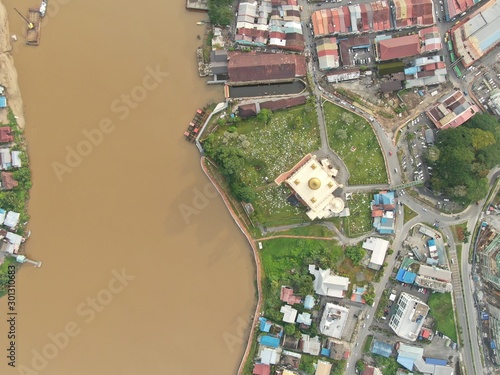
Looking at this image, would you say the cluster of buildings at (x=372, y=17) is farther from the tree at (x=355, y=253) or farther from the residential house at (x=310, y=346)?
the residential house at (x=310, y=346)

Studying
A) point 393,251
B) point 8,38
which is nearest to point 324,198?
point 393,251

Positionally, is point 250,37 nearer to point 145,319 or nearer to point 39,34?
point 39,34

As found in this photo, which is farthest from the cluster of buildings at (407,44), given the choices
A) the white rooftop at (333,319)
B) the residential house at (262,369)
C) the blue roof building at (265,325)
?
the residential house at (262,369)

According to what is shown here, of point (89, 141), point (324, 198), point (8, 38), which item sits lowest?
point (324, 198)

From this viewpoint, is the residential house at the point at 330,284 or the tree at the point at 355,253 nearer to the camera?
the residential house at the point at 330,284

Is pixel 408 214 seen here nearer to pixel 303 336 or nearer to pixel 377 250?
pixel 377 250

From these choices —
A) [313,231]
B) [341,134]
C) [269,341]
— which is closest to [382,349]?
[269,341]

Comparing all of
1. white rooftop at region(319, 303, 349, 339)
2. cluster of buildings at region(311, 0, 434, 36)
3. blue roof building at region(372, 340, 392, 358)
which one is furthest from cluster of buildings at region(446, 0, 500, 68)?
blue roof building at region(372, 340, 392, 358)
